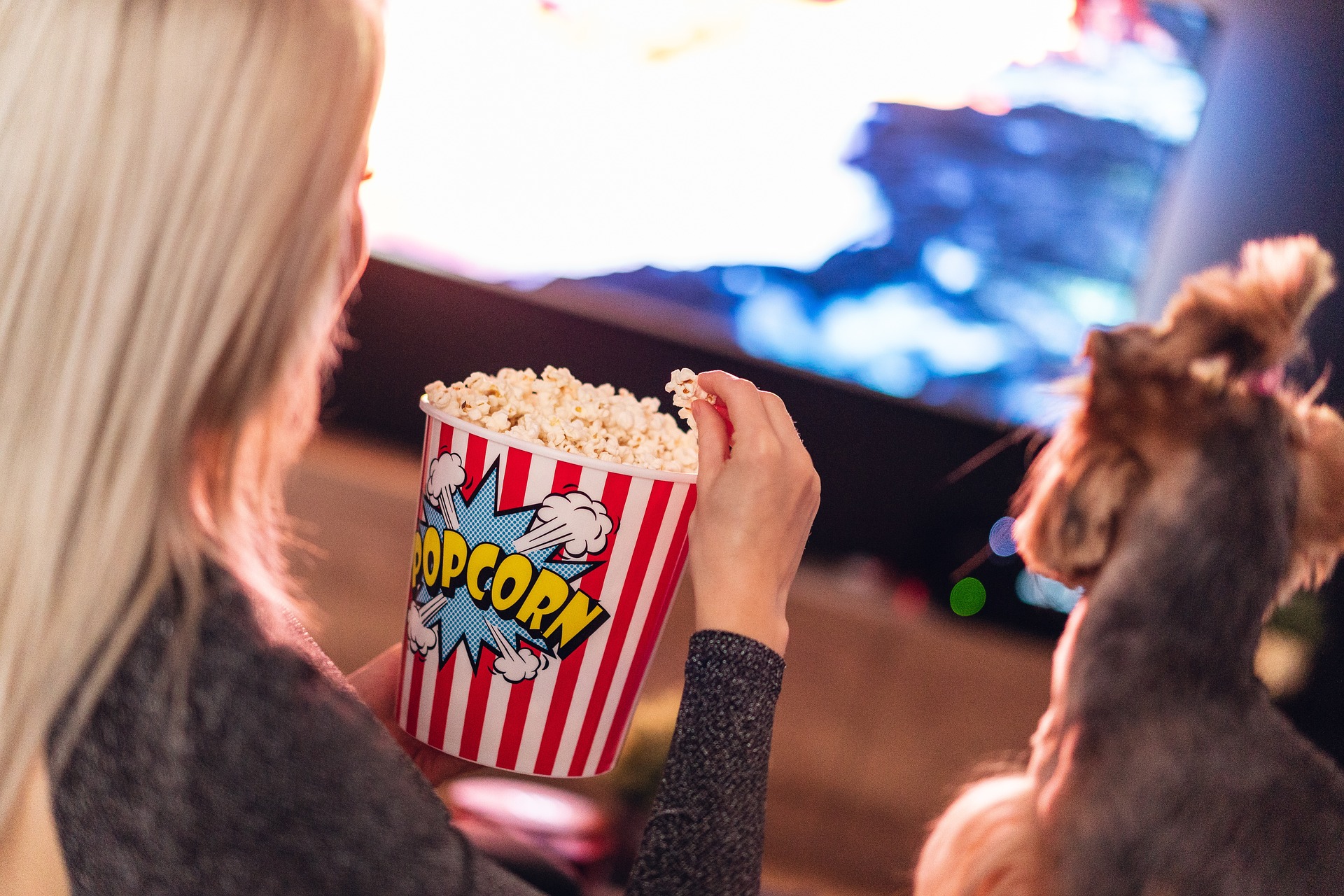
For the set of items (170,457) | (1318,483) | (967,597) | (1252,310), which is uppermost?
(1252,310)

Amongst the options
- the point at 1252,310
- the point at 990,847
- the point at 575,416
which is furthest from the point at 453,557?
the point at 1252,310

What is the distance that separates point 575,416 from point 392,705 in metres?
0.33

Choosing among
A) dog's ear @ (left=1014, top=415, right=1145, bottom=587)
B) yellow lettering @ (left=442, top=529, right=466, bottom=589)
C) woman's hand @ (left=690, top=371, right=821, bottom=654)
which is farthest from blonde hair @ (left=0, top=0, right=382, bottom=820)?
dog's ear @ (left=1014, top=415, right=1145, bottom=587)

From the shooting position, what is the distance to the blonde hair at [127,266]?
0.51 meters

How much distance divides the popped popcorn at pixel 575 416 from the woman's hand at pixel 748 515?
60 millimetres

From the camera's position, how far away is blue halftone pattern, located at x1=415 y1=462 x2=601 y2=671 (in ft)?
2.29

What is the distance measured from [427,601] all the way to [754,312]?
5.68 feet

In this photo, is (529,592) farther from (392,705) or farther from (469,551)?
(392,705)

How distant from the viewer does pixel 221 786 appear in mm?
482

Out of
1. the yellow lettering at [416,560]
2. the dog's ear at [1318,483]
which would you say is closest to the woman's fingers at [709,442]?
the yellow lettering at [416,560]

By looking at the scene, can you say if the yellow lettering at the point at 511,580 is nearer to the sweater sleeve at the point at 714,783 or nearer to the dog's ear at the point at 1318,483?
the sweater sleeve at the point at 714,783

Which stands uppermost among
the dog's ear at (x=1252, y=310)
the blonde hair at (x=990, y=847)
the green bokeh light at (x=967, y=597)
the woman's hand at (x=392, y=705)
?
the dog's ear at (x=1252, y=310)

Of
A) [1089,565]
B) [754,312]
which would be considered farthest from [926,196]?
[1089,565]

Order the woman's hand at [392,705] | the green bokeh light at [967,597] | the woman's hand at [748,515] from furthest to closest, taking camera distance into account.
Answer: the green bokeh light at [967,597] < the woman's hand at [392,705] < the woman's hand at [748,515]
